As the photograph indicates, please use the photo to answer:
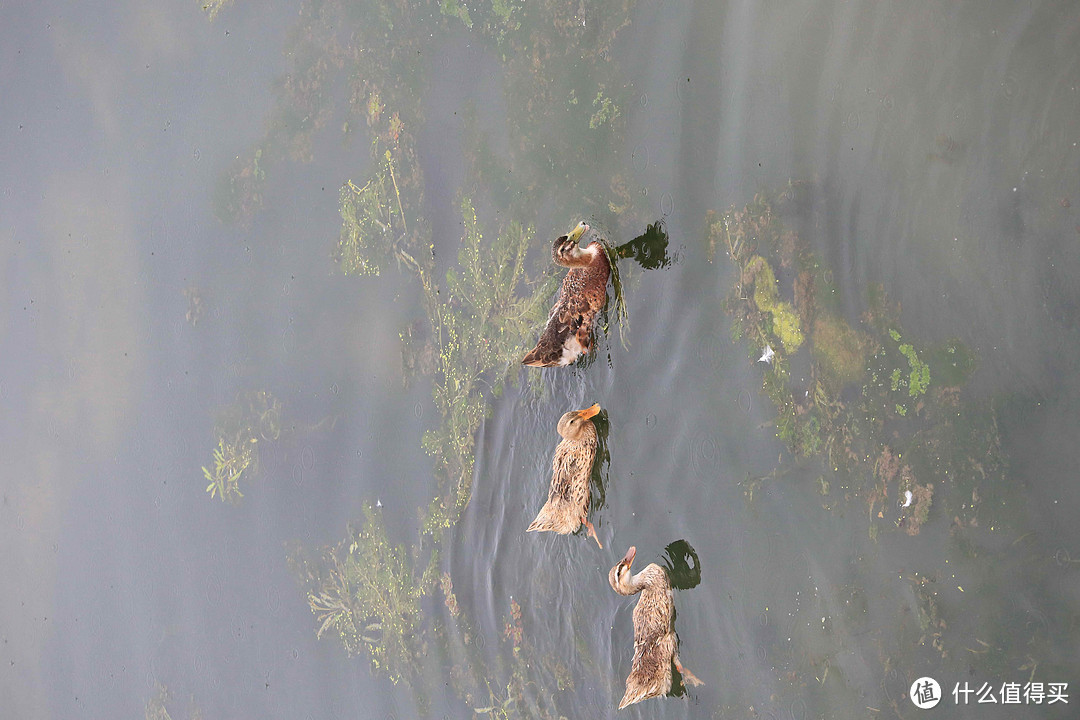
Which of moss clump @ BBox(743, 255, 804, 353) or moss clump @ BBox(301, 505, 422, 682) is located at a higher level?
moss clump @ BBox(743, 255, 804, 353)

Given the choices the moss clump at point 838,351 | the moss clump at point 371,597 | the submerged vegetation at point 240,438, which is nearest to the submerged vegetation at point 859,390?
the moss clump at point 838,351

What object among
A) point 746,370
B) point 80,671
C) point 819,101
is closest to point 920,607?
point 746,370

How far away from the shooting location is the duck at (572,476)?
2.25 metres

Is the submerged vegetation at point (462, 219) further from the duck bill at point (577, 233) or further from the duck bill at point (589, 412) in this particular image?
the duck bill at point (589, 412)

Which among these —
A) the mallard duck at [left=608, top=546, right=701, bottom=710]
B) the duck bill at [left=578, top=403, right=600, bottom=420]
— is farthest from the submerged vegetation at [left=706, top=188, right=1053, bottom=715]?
the duck bill at [left=578, top=403, right=600, bottom=420]

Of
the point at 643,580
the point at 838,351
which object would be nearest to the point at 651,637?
the point at 643,580

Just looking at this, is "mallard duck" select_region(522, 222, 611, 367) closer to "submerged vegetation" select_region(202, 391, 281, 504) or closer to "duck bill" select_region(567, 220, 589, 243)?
"duck bill" select_region(567, 220, 589, 243)

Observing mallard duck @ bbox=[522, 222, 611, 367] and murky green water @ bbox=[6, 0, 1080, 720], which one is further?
mallard duck @ bbox=[522, 222, 611, 367]

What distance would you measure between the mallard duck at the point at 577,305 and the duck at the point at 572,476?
0.18 m

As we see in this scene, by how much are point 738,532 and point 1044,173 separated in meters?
1.01

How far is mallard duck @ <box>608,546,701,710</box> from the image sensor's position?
2098 mm

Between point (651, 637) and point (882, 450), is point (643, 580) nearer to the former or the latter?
point (651, 637)

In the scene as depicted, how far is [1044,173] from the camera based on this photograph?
1623 millimetres

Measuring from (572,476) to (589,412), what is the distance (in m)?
0.18
